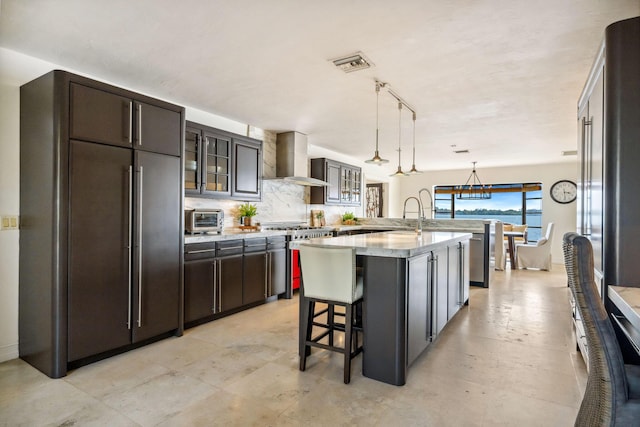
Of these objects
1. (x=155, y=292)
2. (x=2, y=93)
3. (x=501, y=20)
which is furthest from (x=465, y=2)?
(x=2, y=93)

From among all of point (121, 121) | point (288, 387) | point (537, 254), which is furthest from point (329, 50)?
point (537, 254)

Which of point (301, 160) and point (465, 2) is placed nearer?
point (465, 2)

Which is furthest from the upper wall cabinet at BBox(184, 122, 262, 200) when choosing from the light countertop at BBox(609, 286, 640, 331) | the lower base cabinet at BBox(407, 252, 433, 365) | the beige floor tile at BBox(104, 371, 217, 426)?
the light countertop at BBox(609, 286, 640, 331)

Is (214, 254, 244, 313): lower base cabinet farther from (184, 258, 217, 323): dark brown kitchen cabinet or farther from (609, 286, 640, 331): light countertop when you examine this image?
(609, 286, 640, 331): light countertop

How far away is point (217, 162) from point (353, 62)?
2.18 meters

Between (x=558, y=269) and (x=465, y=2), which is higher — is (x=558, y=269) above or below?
below

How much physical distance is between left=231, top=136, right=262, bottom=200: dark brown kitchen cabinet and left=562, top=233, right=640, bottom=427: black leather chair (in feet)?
12.8

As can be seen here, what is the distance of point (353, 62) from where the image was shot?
9.86 feet

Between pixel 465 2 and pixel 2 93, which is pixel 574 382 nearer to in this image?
pixel 465 2

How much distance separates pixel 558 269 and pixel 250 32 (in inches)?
314

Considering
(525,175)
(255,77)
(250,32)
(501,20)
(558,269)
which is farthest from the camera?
(525,175)

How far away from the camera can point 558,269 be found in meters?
7.56

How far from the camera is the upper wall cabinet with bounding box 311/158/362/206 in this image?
6473mm

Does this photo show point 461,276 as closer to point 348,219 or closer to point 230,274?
point 230,274
